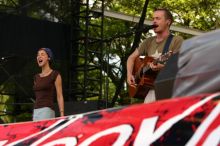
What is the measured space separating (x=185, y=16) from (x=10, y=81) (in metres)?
9.34

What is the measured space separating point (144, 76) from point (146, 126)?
1.96 meters

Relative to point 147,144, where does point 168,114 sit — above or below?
above

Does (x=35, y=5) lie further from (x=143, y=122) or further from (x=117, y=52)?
(x=143, y=122)

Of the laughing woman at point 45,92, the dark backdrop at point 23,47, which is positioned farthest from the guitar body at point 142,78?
the dark backdrop at point 23,47

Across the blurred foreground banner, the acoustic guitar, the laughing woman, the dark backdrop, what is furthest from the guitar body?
the dark backdrop

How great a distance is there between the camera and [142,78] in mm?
4027

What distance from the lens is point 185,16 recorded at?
1814 cm

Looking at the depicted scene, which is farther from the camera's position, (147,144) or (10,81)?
(10,81)

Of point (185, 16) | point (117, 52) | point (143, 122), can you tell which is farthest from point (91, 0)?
point (143, 122)

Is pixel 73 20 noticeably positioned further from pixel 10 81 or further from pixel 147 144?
pixel 147 144

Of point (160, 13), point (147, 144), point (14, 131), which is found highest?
point (160, 13)

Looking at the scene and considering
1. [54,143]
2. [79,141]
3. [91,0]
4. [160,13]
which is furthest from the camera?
[91,0]

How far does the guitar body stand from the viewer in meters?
4.00

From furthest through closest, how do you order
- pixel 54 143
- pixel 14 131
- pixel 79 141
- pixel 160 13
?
pixel 160 13 → pixel 14 131 → pixel 54 143 → pixel 79 141
